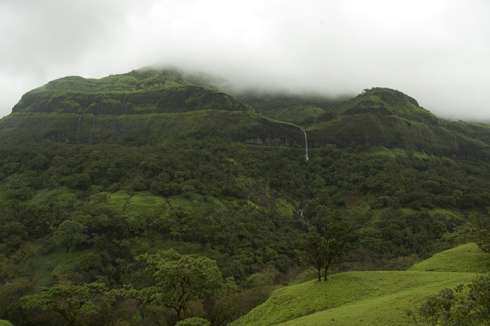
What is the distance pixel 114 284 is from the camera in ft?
158

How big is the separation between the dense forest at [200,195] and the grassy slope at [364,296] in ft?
17.1

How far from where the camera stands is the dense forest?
116ft

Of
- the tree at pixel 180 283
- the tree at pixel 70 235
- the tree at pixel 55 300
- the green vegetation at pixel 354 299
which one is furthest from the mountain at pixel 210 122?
the tree at pixel 55 300

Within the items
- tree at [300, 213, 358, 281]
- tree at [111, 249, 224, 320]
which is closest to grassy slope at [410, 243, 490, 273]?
tree at [300, 213, 358, 281]

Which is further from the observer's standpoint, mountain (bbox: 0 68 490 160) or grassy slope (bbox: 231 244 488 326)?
mountain (bbox: 0 68 490 160)

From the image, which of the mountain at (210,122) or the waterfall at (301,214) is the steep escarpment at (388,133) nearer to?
the mountain at (210,122)

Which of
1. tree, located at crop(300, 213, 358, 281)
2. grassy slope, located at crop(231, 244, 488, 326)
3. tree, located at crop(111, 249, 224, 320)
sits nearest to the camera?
grassy slope, located at crop(231, 244, 488, 326)

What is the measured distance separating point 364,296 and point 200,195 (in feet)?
204

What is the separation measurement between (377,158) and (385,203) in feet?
111

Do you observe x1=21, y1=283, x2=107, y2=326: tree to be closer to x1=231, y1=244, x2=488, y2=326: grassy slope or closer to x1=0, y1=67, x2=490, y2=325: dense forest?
x1=0, y1=67, x2=490, y2=325: dense forest

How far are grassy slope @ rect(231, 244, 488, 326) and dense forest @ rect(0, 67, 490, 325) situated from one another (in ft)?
17.1

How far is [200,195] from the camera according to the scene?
81875 mm

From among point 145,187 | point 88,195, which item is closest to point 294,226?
point 145,187

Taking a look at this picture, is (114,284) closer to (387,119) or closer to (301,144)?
(301,144)
